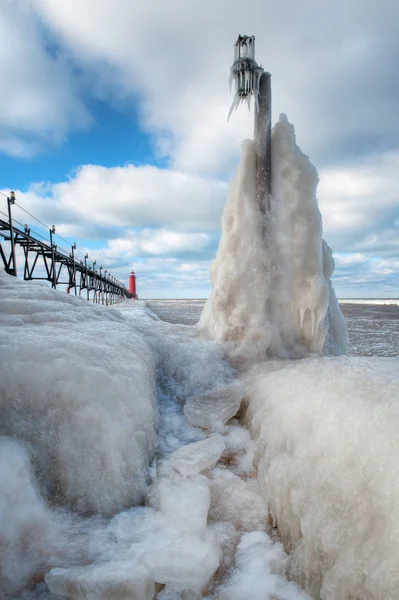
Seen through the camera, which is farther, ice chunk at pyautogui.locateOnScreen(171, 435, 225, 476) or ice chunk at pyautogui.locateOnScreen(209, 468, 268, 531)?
ice chunk at pyautogui.locateOnScreen(171, 435, 225, 476)

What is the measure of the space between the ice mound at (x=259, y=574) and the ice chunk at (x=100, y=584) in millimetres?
494

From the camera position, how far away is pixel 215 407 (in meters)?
4.07

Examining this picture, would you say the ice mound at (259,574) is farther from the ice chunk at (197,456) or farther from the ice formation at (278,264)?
the ice formation at (278,264)

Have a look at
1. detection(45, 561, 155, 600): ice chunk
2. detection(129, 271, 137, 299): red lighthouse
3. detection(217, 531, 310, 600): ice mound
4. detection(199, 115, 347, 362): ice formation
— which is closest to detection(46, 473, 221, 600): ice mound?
detection(45, 561, 155, 600): ice chunk

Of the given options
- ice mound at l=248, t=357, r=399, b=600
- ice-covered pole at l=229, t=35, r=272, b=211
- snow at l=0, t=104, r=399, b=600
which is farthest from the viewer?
ice-covered pole at l=229, t=35, r=272, b=211

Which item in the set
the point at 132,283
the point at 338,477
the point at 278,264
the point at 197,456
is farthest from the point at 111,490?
the point at 132,283

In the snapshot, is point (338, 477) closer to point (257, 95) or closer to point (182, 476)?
point (182, 476)

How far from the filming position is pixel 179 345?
211 inches

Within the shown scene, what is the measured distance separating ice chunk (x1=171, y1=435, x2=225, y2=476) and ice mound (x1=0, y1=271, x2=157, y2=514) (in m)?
0.28

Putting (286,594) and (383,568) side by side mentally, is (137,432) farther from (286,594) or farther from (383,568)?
(383,568)

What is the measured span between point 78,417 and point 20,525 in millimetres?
740

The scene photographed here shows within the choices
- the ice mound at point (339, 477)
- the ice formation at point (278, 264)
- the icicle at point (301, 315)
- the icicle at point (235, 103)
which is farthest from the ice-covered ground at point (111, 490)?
the icicle at point (235, 103)

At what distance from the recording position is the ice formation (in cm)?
538

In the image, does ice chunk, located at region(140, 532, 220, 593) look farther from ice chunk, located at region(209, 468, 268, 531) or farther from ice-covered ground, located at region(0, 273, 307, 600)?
ice chunk, located at region(209, 468, 268, 531)
